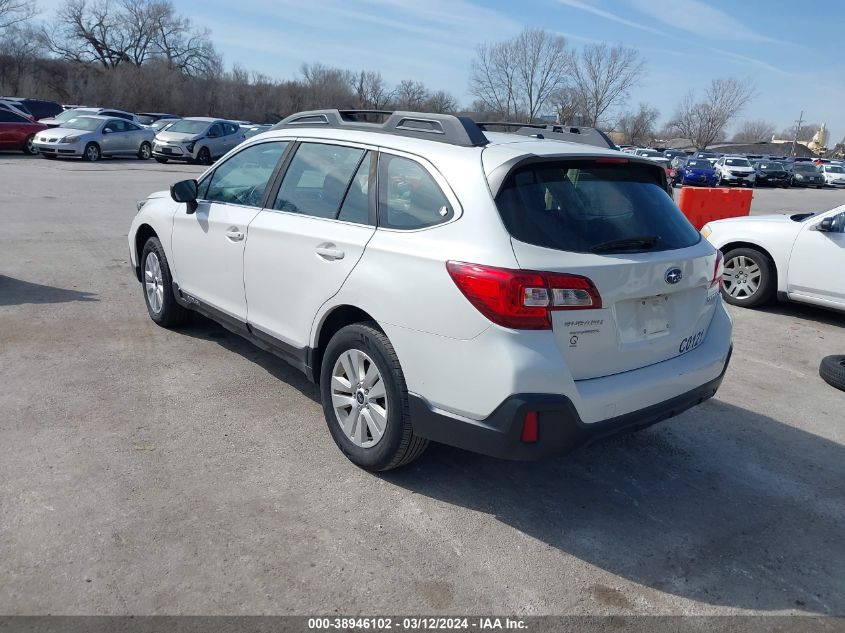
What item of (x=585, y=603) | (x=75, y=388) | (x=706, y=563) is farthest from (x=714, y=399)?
(x=75, y=388)

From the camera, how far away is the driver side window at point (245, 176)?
4.71 m

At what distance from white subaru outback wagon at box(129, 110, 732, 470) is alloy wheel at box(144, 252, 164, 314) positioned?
5.55 ft

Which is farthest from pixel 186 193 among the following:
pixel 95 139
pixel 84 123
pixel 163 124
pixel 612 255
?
pixel 163 124

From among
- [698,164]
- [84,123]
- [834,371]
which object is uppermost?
[698,164]

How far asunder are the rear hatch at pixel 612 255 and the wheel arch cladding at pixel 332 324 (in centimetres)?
97

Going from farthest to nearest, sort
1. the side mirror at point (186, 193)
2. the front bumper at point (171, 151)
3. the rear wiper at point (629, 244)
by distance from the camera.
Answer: the front bumper at point (171, 151)
the side mirror at point (186, 193)
the rear wiper at point (629, 244)

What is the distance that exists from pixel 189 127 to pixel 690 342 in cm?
2577

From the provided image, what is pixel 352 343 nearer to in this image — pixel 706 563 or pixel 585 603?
pixel 585 603

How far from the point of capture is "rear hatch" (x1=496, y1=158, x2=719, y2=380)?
10.3ft

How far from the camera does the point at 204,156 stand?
85.4ft

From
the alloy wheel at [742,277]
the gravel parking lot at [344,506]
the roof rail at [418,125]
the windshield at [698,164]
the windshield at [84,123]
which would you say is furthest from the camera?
the windshield at [698,164]

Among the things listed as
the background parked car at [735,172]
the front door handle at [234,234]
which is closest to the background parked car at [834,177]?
the background parked car at [735,172]

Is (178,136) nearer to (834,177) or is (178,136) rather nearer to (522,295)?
(522,295)

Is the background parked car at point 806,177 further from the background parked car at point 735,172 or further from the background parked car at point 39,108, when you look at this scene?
the background parked car at point 39,108
